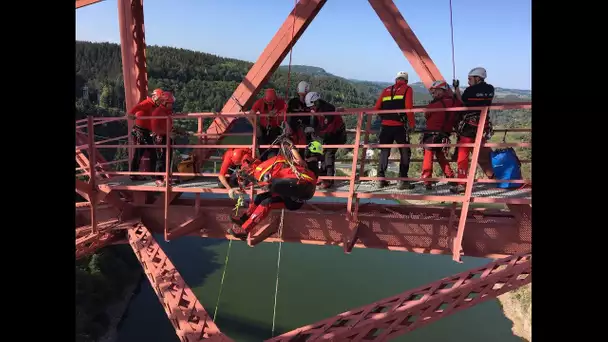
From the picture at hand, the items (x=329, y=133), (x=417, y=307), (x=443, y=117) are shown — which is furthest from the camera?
(x=329, y=133)

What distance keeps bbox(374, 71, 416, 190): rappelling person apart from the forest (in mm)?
1204

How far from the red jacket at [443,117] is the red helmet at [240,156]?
8.21ft

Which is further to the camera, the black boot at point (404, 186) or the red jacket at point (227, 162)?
the black boot at point (404, 186)

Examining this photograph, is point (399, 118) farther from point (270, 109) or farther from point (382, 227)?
point (270, 109)

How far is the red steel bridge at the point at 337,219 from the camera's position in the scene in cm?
386

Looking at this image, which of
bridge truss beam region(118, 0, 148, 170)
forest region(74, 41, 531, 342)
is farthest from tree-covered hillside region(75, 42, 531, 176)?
bridge truss beam region(118, 0, 148, 170)

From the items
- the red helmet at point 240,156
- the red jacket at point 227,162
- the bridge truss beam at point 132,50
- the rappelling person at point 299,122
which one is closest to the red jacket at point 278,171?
the red helmet at point 240,156

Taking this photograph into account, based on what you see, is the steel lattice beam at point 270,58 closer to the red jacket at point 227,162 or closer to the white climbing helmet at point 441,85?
the red jacket at point 227,162

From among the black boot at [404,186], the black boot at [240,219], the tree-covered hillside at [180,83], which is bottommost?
the black boot at [240,219]

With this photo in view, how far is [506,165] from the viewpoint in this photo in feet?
15.9

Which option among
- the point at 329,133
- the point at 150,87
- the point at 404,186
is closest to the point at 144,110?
the point at 329,133

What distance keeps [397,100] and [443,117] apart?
674mm

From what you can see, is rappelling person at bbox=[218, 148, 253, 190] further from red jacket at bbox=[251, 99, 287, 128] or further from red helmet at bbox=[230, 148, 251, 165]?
red jacket at bbox=[251, 99, 287, 128]

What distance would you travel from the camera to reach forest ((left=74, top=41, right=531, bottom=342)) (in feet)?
81.5
